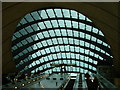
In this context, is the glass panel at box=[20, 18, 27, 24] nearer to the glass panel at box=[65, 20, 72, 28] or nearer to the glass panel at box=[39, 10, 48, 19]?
the glass panel at box=[39, 10, 48, 19]

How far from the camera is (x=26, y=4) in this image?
2209cm

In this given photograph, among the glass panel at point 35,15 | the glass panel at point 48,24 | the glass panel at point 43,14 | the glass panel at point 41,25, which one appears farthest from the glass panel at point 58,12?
the glass panel at point 41,25

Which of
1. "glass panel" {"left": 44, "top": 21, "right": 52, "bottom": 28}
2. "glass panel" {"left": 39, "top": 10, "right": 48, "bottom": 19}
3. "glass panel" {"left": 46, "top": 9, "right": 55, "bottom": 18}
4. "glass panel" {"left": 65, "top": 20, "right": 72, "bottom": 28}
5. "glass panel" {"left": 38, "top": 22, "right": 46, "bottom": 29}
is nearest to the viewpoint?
"glass panel" {"left": 46, "top": 9, "right": 55, "bottom": 18}

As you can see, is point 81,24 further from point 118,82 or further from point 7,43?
point 118,82

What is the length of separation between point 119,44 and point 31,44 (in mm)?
25986

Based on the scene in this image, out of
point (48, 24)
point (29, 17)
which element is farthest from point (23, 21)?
point (48, 24)

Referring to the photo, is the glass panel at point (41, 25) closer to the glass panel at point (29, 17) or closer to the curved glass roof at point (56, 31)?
the curved glass roof at point (56, 31)

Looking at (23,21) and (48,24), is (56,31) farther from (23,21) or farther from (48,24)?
(23,21)

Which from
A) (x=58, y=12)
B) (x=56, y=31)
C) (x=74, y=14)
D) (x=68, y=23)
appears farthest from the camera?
(x=56, y=31)

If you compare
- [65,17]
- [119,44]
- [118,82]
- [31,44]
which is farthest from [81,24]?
[118,82]

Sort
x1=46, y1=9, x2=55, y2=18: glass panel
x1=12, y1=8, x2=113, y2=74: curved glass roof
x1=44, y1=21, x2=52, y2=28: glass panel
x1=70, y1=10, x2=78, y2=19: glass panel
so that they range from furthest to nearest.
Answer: x1=44, y1=21, x2=52, y2=28: glass panel, x1=12, y1=8, x2=113, y2=74: curved glass roof, x1=46, y1=9, x2=55, y2=18: glass panel, x1=70, y1=10, x2=78, y2=19: glass panel

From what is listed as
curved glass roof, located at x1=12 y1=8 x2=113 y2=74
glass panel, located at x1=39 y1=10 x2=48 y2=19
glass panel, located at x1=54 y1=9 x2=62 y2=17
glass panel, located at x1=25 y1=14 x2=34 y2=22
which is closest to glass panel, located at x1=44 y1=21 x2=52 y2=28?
curved glass roof, located at x1=12 y1=8 x2=113 y2=74

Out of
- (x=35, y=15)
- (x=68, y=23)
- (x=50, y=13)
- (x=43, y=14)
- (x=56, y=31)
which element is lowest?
(x=56, y=31)

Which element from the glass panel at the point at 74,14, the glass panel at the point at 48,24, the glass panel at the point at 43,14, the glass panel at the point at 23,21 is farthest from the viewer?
the glass panel at the point at 48,24
